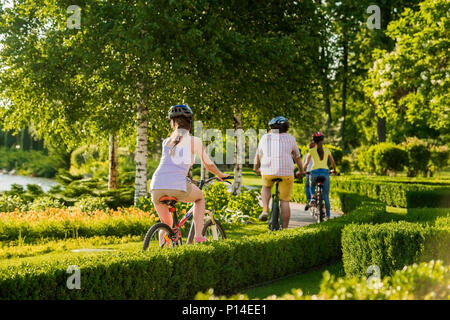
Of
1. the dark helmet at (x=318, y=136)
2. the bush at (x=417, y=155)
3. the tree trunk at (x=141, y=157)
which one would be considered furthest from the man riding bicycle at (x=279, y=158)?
the bush at (x=417, y=155)

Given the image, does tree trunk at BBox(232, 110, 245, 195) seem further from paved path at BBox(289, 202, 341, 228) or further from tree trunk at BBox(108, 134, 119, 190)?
tree trunk at BBox(108, 134, 119, 190)

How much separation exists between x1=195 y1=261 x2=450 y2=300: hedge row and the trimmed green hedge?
99.8 inches

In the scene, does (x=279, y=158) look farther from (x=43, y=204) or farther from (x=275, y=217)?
(x=43, y=204)

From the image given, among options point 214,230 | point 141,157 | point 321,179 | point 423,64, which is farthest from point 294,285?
point 423,64

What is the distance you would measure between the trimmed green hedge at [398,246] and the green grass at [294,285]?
71 centimetres

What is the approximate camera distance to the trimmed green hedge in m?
6.38

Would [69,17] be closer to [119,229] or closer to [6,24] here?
[6,24]

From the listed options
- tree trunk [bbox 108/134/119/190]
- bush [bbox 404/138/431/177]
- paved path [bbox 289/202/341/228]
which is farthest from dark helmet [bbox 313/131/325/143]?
bush [bbox 404/138/431/177]

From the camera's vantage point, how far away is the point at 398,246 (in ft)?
21.1

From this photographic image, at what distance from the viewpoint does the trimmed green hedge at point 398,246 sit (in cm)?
638

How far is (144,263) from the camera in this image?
17.4 feet

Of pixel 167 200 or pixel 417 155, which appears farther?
pixel 417 155

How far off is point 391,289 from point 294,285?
3502 mm

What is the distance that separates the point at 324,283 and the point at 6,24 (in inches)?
482
